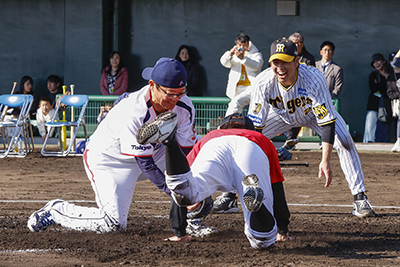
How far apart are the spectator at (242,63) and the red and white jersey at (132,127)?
18.4 ft

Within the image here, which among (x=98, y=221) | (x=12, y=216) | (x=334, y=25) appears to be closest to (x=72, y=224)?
(x=98, y=221)

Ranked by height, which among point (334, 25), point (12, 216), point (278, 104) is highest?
point (334, 25)

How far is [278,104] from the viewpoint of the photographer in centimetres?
614

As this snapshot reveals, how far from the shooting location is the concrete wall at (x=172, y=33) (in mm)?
13688

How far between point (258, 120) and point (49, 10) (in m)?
10.2

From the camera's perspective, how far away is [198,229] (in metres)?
5.14

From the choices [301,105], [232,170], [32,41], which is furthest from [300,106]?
[32,41]

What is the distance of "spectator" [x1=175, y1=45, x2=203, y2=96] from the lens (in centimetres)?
1320

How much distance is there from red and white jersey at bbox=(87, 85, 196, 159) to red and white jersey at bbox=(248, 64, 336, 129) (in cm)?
115

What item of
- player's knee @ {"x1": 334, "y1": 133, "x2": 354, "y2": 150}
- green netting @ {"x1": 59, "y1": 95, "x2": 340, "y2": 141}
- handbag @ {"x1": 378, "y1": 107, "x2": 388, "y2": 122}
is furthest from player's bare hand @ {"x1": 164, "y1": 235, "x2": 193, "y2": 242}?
handbag @ {"x1": 378, "y1": 107, "x2": 388, "y2": 122}

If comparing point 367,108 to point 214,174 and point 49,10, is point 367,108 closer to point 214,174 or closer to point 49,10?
point 49,10

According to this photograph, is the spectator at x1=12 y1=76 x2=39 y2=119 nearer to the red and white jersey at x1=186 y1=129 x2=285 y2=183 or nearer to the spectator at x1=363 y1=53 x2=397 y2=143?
the spectator at x1=363 y1=53 x2=397 y2=143

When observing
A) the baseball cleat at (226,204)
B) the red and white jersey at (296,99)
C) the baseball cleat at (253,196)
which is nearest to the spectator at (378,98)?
the red and white jersey at (296,99)

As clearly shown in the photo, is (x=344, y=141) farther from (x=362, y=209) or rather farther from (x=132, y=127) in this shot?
(x=132, y=127)
